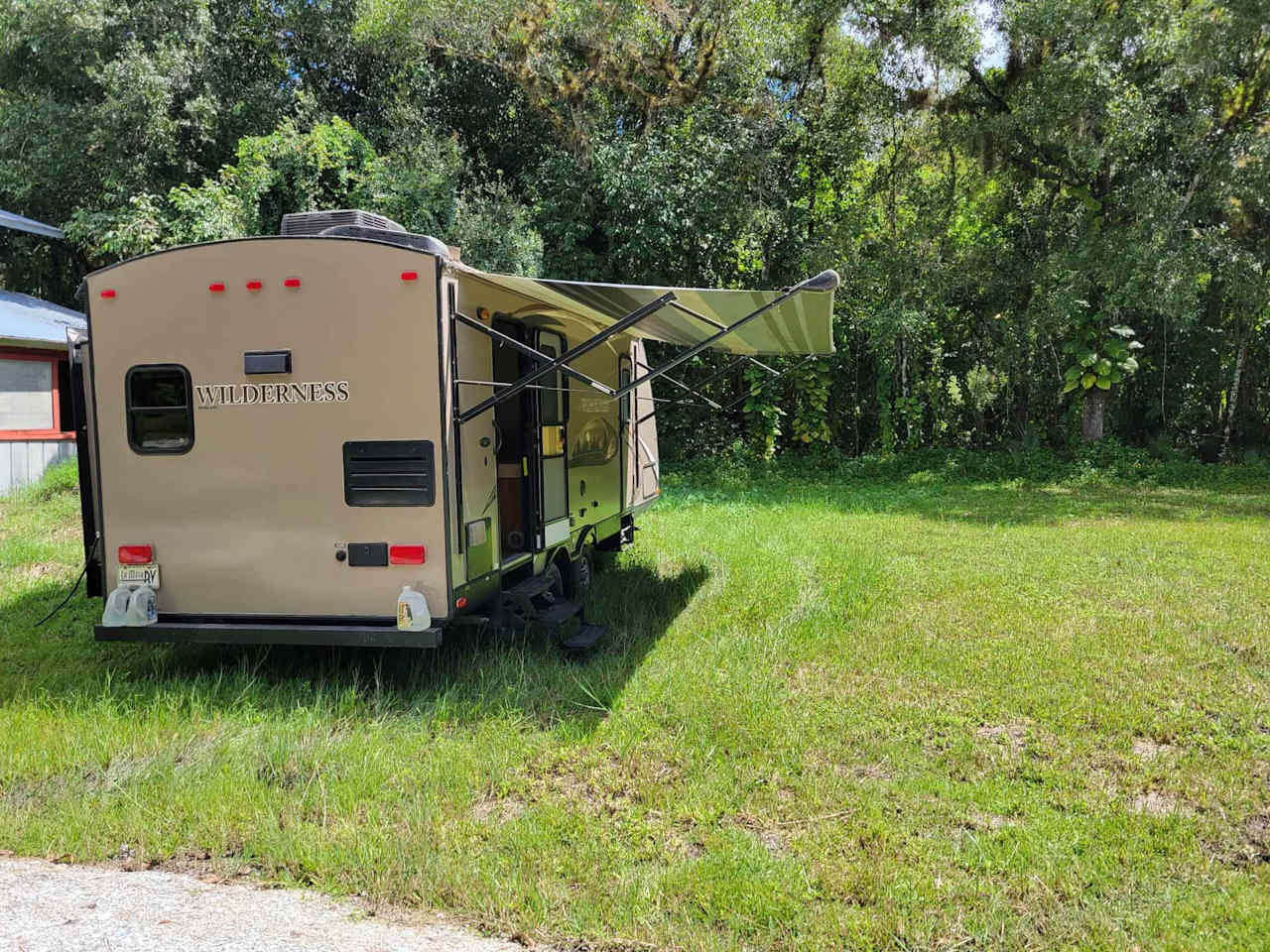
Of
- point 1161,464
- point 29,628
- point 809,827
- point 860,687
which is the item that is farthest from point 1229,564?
point 29,628

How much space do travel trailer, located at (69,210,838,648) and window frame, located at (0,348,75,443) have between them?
908 cm

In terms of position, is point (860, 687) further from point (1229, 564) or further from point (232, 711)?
point (1229, 564)

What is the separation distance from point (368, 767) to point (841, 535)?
22.0 feet

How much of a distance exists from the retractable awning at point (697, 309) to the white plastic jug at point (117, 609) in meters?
2.56

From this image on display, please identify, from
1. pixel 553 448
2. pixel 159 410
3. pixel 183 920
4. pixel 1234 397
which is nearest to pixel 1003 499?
pixel 1234 397

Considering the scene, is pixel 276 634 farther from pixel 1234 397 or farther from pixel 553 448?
pixel 1234 397

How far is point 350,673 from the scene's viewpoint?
17.5 feet

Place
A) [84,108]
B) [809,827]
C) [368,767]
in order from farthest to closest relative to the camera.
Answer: [84,108], [368,767], [809,827]

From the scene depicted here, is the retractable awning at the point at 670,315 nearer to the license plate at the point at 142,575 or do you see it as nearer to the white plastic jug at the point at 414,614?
the white plastic jug at the point at 414,614

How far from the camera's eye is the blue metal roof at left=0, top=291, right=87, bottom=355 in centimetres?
1245

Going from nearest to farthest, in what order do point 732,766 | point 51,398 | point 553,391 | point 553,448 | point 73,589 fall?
point 732,766 → point 553,391 → point 553,448 → point 73,589 → point 51,398

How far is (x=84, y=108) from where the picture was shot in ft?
52.2

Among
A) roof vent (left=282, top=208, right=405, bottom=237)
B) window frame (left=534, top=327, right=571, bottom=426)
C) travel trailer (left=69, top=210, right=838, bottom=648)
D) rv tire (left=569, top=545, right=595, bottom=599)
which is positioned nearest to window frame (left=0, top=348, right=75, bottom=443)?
travel trailer (left=69, top=210, right=838, bottom=648)

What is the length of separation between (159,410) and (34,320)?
10854 millimetres
